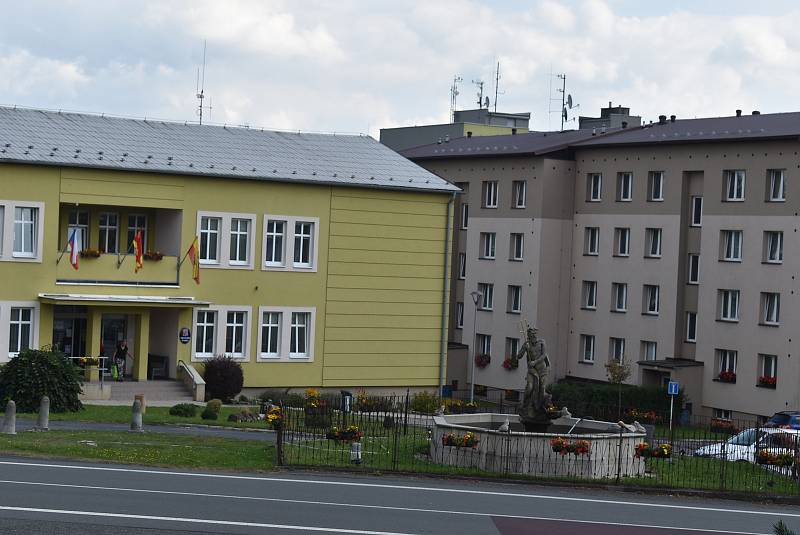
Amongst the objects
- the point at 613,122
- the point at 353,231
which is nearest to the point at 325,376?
the point at 353,231

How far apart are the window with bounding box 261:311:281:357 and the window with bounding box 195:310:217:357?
81.0 inches

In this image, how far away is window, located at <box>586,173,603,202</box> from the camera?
6906 cm

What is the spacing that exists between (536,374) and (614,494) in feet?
13.8

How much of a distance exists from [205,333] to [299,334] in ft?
13.0

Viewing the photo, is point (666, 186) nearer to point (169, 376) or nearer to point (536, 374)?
point (169, 376)

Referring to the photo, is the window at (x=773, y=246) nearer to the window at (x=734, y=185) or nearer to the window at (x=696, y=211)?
the window at (x=734, y=185)

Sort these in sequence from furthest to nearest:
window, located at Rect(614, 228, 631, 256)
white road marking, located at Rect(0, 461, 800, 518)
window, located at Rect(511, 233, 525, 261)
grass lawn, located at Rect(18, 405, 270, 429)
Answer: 1. window, located at Rect(511, 233, 525, 261)
2. window, located at Rect(614, 228, 631, 256)
3. grass lawn, located at Rect(18, 405, 270, 429)
4. white road marking, located at Rect(0, 461, 800, 518)

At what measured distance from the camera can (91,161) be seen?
49375mm

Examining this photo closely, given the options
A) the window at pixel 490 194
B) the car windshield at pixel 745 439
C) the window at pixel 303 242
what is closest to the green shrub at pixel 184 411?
the window at pixel 303 242

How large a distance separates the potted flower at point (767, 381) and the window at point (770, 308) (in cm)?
233

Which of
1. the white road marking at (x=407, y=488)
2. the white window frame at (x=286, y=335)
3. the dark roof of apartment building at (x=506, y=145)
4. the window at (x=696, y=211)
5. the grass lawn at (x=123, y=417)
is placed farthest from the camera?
the dark roof of apartment building at (x=506, y=145)

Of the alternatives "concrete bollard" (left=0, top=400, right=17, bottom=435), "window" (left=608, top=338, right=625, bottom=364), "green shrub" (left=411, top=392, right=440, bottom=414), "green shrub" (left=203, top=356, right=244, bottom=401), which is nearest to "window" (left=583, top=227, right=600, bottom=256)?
"window" (left=608, top=338, right=625, bottom=364)

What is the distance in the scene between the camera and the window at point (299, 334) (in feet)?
178

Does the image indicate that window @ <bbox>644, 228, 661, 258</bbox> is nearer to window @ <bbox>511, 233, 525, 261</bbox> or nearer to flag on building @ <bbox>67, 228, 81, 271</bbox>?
window @ <bbox>511, 233, 525, 261</bbox>
